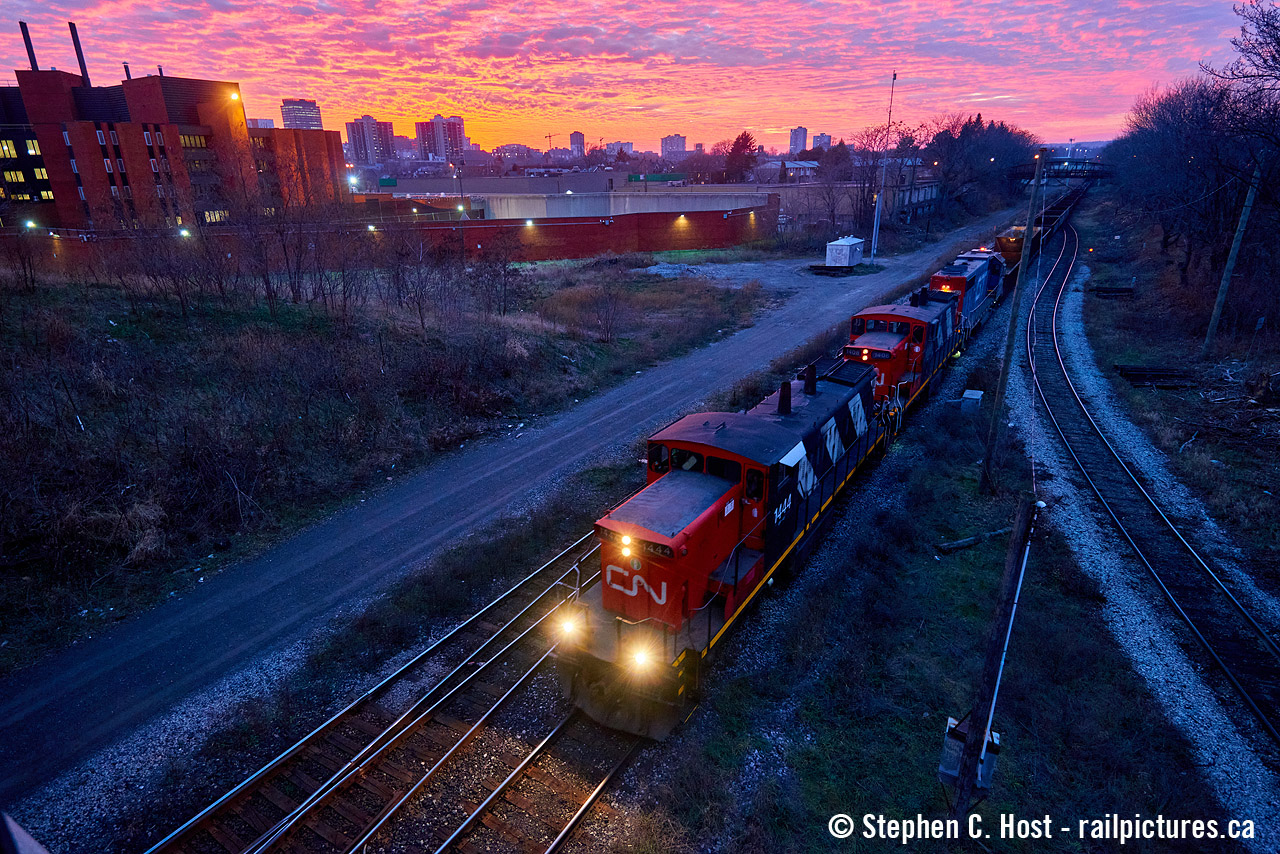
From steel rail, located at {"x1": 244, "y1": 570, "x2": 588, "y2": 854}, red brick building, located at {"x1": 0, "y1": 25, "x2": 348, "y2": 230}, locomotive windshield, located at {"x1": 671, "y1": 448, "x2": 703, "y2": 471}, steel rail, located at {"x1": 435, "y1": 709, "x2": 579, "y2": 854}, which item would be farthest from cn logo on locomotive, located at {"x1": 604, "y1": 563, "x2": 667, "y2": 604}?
red brick building, located at {"x1": 0, "y1": 25, "x2": 348, "y2": 230}

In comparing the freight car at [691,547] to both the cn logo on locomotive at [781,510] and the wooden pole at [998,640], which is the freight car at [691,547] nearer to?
the cn logo on locomotive at [781,510]

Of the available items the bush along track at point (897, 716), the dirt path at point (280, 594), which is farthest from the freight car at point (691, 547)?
the dirt path at point (280, 594)

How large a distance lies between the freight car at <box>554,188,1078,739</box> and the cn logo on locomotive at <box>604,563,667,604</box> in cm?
2

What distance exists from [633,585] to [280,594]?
8.54 m

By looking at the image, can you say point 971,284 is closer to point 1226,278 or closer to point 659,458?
point 1226,278

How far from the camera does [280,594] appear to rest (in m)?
13.7

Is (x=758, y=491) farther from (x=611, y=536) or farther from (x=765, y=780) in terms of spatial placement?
(x=765, y=780)

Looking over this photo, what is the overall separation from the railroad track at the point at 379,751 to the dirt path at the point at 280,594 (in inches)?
113

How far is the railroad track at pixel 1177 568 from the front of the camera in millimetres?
10961

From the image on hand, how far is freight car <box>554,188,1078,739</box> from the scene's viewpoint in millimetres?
9891

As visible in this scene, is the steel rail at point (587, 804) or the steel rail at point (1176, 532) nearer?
the steel rail at point (587, 804)

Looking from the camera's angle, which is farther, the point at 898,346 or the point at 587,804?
the point at 898,346

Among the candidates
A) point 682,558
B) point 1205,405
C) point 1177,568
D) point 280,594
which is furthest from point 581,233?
point 682,558

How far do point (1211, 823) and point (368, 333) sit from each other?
27.9 meters
